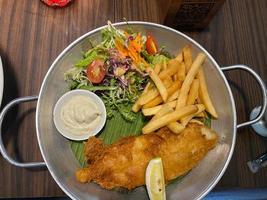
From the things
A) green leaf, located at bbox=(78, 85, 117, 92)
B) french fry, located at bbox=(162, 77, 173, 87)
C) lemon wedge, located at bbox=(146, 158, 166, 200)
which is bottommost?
lemon wedge, located at bbox=(146, 158, 166, 200)

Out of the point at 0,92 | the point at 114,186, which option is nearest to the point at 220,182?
the point at 114,186

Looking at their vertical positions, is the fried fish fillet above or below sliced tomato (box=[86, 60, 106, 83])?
below

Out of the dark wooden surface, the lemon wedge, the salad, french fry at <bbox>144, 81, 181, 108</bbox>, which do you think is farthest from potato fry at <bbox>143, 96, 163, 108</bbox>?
the dark wooden surface

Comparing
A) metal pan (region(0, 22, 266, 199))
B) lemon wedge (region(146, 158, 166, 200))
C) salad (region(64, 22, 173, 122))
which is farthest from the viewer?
salad (region(64, 22, 173, 122))

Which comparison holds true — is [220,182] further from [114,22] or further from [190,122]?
[114,22]

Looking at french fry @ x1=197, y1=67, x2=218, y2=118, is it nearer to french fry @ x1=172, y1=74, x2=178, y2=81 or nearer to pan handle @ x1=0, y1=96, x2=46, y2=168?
french fry @ x1=172, y1=74, x2=178, y2=81
